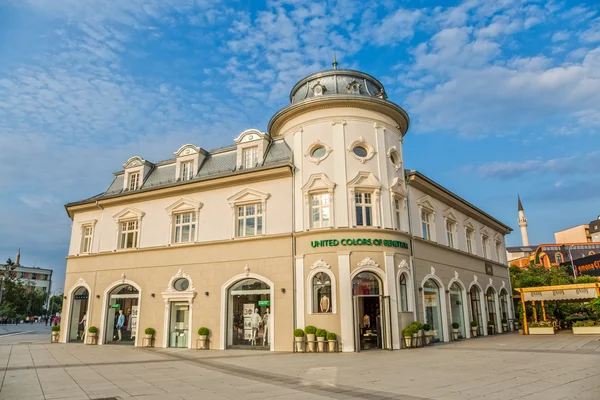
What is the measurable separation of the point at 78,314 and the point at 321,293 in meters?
17.8

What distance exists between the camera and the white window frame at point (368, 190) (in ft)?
67.9

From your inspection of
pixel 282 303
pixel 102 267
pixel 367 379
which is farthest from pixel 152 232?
pixel 367 379

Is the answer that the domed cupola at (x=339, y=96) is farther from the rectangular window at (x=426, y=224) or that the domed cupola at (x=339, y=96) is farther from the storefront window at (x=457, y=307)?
the storefront window at (x=457, y=307)

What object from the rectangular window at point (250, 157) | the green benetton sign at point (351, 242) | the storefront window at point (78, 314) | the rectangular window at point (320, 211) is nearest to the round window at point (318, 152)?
the rectangular window at point (320, 211)

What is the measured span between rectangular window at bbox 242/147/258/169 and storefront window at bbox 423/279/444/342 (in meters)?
11.8

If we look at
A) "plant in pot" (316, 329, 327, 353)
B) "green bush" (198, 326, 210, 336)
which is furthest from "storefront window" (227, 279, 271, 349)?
"plant in pot" (316, 329, 327, 353)

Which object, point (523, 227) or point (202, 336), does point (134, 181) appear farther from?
point (523, 227)

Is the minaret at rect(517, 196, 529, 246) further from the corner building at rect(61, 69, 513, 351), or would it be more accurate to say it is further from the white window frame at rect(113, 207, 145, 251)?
the white window frame at rect(113, 207, 145, 251)

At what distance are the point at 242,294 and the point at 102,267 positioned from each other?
431 inches

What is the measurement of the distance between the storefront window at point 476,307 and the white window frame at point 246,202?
53.2 feet

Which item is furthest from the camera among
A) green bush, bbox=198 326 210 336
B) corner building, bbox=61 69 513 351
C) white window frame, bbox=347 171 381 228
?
green bush, bbox=198 326 210 336

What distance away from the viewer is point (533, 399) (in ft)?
27.7

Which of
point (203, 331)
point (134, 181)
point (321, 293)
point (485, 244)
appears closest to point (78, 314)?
point (134, 181)

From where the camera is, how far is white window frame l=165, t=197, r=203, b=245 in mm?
24047
